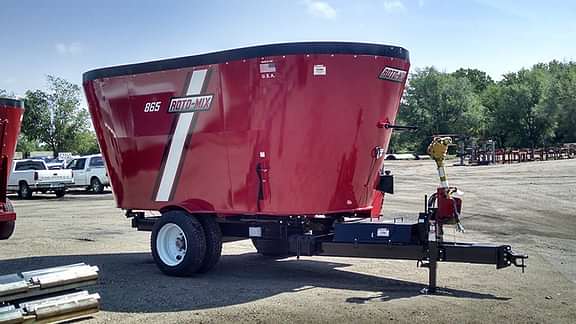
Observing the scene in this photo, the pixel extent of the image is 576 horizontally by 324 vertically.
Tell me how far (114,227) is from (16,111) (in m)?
5.39

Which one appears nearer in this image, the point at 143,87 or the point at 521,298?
the point at 521,298

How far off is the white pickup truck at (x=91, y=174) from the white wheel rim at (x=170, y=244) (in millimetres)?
21289

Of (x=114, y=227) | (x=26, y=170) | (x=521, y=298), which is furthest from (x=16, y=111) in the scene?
(x=26, y=170)

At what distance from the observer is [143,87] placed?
9.86 meters

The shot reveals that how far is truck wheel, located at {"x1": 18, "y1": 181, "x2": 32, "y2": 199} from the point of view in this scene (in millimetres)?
28703

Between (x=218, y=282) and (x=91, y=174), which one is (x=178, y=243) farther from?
(x=91, y=174)

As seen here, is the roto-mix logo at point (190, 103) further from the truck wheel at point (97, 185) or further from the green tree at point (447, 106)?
the green tree at point (447, 106)

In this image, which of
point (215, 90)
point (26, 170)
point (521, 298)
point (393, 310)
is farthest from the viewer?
point (26, 170)

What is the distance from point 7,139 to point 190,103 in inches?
147

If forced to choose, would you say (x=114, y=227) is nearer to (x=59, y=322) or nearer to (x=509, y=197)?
(x=59, y=322)

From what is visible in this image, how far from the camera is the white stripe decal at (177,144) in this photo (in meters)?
9.24

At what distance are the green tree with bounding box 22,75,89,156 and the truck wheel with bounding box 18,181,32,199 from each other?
26.8 metres

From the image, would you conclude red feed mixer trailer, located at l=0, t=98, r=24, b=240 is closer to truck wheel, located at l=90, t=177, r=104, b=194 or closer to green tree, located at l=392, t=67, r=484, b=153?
truck wheel, located at l=90, t=177, r=104, b=194

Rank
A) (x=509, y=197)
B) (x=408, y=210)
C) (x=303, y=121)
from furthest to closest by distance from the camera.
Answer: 1. (x=509, y=197)
2. (x=408, y=210)
3. (x=303, y=121)
